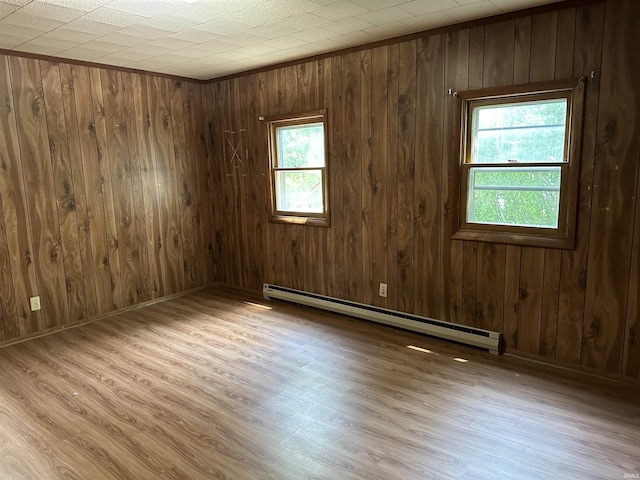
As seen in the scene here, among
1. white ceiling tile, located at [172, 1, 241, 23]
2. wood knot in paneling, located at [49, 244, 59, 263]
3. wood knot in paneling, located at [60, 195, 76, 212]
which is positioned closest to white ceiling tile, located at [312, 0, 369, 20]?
white ceiling tile, located at [172, 1, 241, 23]

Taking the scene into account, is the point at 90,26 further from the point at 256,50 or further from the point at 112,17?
the point at 256,50

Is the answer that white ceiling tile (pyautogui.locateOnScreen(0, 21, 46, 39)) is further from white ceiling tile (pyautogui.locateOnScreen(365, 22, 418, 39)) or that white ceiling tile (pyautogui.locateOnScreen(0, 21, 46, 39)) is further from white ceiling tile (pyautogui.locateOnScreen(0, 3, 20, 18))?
white ceiling tile (pyautogui.locateOnScreen(365, 22, 418, 39))

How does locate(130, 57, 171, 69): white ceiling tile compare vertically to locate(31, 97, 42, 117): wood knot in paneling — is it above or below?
above

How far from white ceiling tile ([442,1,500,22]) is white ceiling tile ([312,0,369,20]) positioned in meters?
0.58

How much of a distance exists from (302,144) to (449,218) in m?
1.73

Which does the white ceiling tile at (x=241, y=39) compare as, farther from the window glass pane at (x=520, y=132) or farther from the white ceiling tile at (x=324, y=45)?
the window glass pane at (x=520, y=132)

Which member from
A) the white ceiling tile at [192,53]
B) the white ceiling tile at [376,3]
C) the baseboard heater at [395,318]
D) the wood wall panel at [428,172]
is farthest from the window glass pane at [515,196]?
the white ceiling tile at [192,53]

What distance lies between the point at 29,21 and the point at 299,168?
7.76 ft

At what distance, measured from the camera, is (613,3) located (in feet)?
8.42

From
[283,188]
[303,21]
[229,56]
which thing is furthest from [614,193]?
[229,56]

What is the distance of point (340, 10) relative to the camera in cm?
278

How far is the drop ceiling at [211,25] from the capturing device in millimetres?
2631

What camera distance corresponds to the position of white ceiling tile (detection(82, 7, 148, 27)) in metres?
2.65

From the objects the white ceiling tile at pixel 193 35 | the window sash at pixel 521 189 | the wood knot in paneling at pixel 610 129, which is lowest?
the window sash at pixel 521 189
